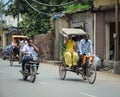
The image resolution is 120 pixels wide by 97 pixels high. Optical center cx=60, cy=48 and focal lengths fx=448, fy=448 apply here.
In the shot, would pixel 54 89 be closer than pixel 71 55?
Yes

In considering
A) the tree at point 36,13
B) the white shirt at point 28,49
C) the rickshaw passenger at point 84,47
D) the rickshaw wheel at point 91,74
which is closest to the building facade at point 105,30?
the rickshaw passenger at point 84,47

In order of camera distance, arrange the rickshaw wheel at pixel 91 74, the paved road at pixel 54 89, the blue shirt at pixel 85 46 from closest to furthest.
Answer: the paved road at pixel 54 89 → the rickshaw wheel at pixel 91 74 → the blue shirt at pixel 85 46

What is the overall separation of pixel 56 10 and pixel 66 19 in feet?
31.9

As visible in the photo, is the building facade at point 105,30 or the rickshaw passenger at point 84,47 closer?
the rickshaw passenger at point 84,47

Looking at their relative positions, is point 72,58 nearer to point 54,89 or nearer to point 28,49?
point 28,49

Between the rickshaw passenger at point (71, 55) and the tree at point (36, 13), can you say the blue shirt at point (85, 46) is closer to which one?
the rickshaw passenger at point (71, 55)

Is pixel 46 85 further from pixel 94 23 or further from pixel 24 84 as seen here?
pixel 94 23

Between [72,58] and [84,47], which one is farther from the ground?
[84,47]

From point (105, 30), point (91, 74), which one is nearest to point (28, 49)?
point (91, 74)

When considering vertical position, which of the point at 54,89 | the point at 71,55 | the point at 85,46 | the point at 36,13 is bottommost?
the point at 54,89

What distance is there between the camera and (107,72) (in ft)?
79.8

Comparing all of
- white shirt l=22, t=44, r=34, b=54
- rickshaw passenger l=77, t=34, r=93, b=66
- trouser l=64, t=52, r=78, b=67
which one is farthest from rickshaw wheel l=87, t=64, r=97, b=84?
white shirt l=22, t=44, r=34, b=54

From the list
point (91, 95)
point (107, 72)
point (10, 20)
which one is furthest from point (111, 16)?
point (10, 20)

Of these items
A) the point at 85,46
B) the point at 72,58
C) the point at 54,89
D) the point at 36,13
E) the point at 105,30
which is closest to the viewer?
the point at 54,89
